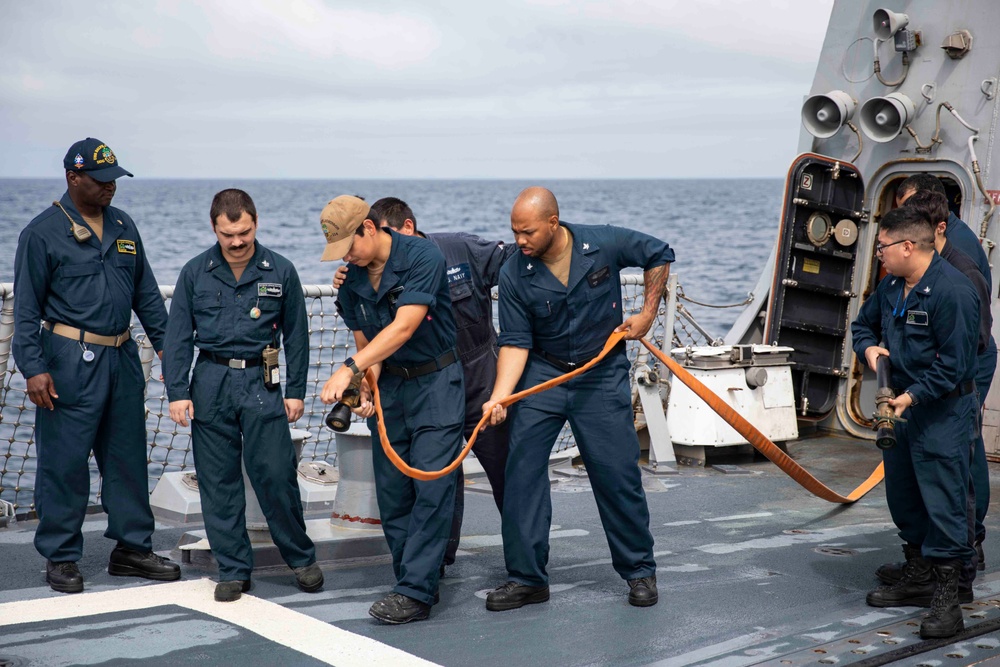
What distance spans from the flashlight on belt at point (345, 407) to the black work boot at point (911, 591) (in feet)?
7.27

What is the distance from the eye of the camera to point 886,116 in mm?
7473

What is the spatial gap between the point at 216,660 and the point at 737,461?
4.51 m

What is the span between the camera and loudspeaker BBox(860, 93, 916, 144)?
740cm

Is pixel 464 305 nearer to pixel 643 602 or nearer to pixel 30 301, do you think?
pixel 643 602

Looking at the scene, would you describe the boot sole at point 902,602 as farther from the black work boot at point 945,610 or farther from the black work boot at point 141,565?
the black work boot at point 141,565

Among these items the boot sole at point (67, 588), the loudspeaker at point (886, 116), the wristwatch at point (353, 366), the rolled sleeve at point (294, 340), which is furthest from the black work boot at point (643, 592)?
the loudspeaker at point (886, 116)

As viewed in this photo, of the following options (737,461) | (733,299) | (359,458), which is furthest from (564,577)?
(733,299)

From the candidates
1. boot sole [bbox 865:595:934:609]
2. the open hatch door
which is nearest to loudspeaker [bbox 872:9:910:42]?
the open hatch door

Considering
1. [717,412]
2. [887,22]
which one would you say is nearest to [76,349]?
[717,412]

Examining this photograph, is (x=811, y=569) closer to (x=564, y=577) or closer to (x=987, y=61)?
(x=564, y=577)

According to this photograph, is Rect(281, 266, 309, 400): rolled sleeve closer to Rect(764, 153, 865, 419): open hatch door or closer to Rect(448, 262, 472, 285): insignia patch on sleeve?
Rect(448, 262, 472, 285): insignia patch on sleeve

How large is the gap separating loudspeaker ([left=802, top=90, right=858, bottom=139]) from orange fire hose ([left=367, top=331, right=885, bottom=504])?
8.77 ft

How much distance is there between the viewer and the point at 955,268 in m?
4.42

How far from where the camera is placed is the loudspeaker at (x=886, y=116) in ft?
24.3
